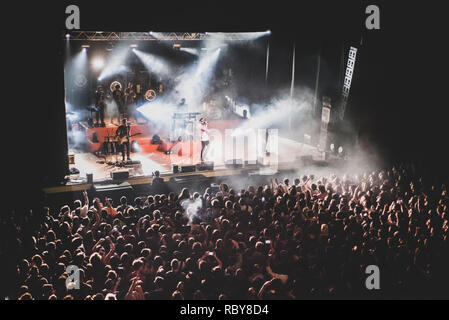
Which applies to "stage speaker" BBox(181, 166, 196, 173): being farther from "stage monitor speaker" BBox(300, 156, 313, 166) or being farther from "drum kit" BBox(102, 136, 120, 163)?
"stage monitor speaker" BBox(300, 156, 313, 166)

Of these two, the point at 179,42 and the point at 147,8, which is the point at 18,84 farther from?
the point at 179,42

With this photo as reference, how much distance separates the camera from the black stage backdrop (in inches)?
334

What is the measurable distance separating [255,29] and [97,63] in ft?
30.1

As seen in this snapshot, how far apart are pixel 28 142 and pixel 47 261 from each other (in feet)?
15.4

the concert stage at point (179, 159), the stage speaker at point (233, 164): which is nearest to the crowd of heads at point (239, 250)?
the concert stage at point (179, 159)

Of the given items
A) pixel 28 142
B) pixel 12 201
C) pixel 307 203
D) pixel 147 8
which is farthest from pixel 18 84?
pixel 307 203

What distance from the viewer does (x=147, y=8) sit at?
832 centimetres

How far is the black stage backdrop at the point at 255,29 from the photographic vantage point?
334 inches

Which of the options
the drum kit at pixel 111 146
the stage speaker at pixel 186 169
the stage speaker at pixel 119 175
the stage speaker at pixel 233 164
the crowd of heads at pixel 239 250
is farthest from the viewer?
the drum kit at pixel 111 146

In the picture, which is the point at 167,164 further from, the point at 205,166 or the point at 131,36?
the point at 131,36

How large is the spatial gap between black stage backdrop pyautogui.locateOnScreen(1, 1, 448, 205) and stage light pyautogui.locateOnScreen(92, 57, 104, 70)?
25.8ft

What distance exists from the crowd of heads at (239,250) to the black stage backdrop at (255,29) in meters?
3.15

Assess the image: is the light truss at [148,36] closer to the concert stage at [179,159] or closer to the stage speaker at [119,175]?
the concert stage at [179,159]

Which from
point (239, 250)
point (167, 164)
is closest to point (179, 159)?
point (167, 164)
